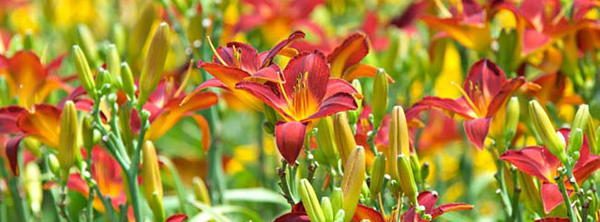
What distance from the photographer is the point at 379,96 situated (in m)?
1.68

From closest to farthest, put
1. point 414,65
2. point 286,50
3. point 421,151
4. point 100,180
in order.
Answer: point 286,50 → point 100,180 → point 414,65 → point 421,151

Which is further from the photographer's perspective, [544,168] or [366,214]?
[544,168]

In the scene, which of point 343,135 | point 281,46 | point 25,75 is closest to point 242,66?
point 281,46

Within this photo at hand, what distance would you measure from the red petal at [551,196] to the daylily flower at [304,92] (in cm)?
30

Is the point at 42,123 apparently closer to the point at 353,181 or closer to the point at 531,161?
the point at 353,181

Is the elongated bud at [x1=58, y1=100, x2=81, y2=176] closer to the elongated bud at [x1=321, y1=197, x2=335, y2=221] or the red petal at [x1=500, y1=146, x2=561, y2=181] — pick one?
the elongated bud at [x1=321, y1=197, x2=335, y2=221]

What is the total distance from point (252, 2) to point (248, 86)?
1334 mm

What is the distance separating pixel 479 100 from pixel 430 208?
0.32m

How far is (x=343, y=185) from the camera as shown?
4.55 ft

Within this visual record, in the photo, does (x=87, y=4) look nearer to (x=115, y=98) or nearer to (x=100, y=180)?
(x=100, y=180)

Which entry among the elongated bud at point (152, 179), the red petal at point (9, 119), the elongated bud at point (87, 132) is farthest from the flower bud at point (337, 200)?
the red petal at point (9, 119)

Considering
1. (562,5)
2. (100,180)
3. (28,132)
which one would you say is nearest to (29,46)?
(100,180)

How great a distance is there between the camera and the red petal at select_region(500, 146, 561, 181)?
1.50 m

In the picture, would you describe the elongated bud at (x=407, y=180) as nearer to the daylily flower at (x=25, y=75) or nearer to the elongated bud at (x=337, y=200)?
the elongated bud at (x=337, y=200)
